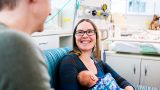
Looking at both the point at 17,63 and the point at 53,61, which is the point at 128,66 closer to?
the point at 53,61

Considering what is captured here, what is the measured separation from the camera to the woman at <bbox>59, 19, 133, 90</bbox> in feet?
6.06

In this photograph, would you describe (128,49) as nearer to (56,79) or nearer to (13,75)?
(56,79)

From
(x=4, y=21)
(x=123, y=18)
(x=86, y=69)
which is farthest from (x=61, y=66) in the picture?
(x=123, y=18)

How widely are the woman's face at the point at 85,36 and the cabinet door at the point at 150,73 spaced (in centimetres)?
81

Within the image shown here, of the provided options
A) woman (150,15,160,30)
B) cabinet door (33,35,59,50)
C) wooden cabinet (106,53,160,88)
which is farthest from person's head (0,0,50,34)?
woman (150,15,160,30)

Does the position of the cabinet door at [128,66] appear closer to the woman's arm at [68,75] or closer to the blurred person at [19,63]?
the woman's arm at [68,75]

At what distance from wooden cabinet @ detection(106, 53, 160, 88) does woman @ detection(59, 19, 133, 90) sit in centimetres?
50

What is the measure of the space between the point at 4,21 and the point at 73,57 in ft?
4.54

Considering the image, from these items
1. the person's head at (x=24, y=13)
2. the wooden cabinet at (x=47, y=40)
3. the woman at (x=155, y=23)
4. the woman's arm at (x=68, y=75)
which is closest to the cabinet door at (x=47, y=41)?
the wooden cabinet at (x=47, y=40)

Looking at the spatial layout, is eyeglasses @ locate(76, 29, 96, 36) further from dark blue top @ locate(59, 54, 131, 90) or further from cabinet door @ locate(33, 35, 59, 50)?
cabinet door @ locate(33, 35, 59, 50)

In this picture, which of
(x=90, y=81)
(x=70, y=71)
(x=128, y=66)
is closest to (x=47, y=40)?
(x=70, y=71)

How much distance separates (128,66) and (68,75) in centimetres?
110

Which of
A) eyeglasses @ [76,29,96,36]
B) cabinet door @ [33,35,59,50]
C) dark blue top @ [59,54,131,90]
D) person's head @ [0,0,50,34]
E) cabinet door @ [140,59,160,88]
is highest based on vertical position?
person's head @ [0,0,50,34]

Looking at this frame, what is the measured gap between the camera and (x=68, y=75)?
1.85 metres
